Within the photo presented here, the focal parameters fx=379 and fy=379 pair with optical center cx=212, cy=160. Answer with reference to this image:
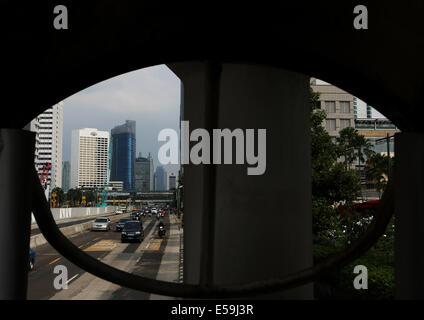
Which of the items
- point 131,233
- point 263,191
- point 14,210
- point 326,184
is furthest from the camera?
point 131,233

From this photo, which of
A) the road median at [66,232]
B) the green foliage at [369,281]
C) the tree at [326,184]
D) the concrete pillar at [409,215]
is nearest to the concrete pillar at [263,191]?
the green foliage at [369,281]

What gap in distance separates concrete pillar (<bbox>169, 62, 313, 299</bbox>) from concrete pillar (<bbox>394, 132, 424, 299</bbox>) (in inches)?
147

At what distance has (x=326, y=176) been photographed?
44.2 feet

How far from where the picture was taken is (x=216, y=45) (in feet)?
7.27

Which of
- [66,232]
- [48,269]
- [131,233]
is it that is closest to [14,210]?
[48,269]

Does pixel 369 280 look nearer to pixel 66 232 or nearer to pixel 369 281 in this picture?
pixel 369 281

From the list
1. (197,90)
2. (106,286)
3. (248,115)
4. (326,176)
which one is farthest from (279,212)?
(106,286)

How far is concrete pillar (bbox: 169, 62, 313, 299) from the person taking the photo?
593cm

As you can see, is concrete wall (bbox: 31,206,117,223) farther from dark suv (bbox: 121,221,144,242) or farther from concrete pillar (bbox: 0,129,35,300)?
concrete pillar (bbox: 0,129,35,300)

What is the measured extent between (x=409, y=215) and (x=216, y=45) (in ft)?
4.89

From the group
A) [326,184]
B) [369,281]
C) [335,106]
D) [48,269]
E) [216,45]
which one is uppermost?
[335,106]

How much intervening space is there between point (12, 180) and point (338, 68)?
195 cm

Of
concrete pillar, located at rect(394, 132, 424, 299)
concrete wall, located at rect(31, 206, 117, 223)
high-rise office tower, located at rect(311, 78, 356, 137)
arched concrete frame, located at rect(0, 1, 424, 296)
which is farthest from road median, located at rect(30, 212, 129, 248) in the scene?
high-rise office tower, located at rect(311, 78, 356, 137)

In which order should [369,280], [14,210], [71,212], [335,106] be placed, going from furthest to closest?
[335,106] < [71,212] < [369,280] < [14,210]
